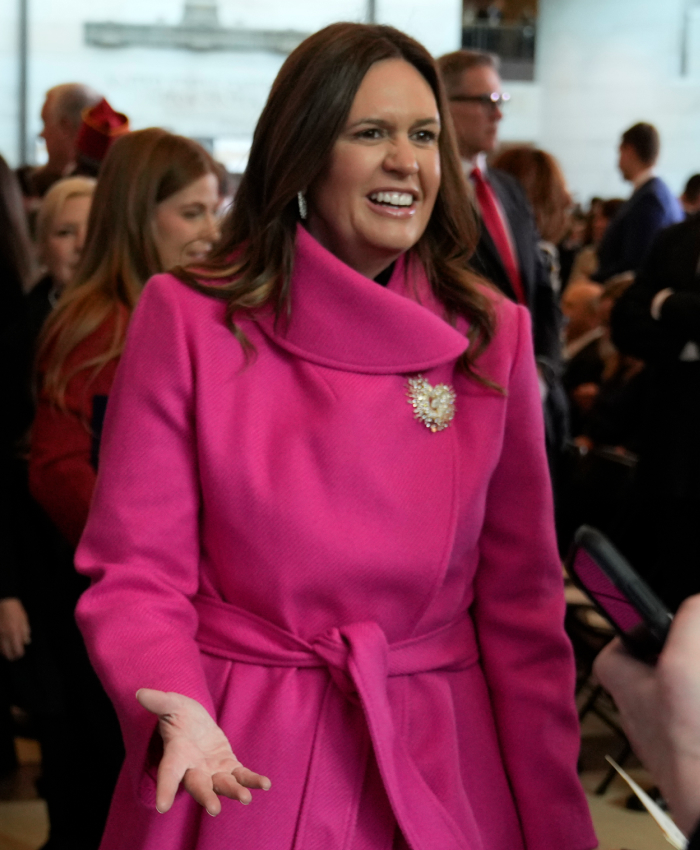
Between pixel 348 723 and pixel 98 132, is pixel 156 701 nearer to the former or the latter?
pixel 348 723

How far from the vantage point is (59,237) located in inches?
126

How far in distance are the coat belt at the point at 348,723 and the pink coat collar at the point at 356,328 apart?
36 centimetres

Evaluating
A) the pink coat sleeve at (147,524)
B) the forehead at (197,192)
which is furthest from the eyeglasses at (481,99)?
the pink coat sleeve at (147,524)

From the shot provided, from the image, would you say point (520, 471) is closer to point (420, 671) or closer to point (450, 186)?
point (420, 671)

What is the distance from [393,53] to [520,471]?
61 cm

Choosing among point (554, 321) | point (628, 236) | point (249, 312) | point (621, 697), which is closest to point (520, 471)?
point (249, 312)

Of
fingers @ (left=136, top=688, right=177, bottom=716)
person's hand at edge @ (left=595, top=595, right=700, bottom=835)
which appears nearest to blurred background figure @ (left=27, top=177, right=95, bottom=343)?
fingers @ (left=136, top=688, right=177, bottom=716)

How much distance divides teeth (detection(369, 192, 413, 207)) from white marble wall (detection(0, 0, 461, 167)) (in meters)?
7.18

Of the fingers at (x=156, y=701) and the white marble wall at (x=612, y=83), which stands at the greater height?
the white marble wall at (x=612, y=83)

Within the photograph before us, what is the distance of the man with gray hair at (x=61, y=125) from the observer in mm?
4855

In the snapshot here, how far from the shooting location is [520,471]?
1.69 meters

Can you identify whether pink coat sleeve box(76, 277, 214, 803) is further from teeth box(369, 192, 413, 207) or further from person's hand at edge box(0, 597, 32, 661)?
person's hand at edge box(0, 597, 32, 661)

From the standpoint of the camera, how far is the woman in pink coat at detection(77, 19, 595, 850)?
152cm

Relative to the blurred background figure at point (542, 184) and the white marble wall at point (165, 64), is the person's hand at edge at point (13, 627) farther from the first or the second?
the white marble wall at point (165, 64)
